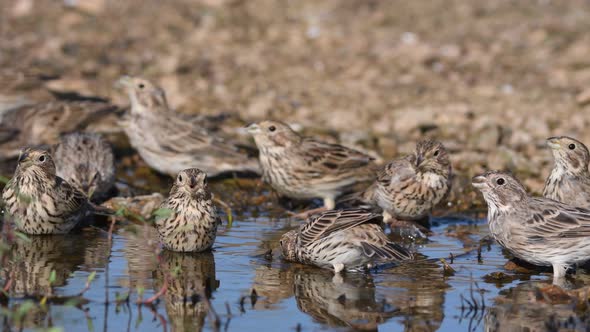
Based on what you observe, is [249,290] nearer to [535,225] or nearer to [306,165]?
[535,225]

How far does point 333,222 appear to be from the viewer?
356 inches

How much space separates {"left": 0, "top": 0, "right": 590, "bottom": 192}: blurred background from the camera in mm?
14000

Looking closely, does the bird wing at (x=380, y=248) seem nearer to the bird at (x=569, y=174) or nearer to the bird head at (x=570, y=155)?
the bird at (x=569, y=174)

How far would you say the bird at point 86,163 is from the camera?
1124cm

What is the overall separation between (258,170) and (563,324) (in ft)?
20.1

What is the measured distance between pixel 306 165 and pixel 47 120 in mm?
3598

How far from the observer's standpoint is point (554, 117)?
46.7ft

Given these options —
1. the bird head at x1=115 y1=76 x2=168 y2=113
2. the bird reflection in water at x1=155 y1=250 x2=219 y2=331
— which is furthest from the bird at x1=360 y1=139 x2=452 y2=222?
the bird head at x1=115 y1=76 x2=168 y2=113

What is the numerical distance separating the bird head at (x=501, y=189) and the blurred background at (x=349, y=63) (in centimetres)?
302

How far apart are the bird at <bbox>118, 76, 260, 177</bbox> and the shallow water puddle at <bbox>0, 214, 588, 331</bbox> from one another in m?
2.82

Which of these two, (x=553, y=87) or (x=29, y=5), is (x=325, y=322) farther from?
(x=29, y=5)

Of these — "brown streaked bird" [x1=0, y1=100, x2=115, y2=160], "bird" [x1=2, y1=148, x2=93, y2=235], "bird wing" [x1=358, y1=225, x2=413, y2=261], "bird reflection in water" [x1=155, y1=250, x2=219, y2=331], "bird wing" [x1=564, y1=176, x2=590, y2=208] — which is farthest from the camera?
"brown streaked bird" [x1=0, y1=100, x2=115, y2=160]

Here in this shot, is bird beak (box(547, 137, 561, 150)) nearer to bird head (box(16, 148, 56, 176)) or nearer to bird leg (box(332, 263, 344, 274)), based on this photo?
bird leg (box(332, 263, 344, 274))

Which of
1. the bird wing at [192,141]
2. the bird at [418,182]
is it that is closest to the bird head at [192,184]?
the bird at [418,182]
